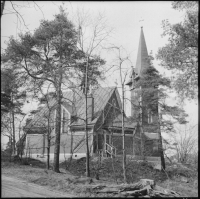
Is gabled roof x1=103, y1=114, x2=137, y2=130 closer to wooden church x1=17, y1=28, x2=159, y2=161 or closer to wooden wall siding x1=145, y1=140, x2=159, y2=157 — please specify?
wooden church x1=17, y1=28, x2=159, y2=161

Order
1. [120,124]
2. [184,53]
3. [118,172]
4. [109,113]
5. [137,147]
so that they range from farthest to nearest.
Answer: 1. [109,113]
2. [120,124]
3. [137,147]
4. [118,172]
5. [184,53]

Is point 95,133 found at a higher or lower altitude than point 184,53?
lower

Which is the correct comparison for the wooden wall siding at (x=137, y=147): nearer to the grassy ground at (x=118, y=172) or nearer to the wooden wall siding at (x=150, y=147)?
the wooden wall siding at (x=150, y=147)

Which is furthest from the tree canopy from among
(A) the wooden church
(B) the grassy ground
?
(A) the wooden church

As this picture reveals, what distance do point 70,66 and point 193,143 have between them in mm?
19930

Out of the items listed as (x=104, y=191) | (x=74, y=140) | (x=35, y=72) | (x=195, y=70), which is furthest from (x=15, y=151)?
(x=195, y=70)

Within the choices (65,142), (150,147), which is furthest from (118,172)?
(65,142)

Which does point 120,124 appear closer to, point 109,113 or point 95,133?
point 109,113

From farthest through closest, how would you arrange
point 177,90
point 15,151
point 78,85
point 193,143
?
point 193,143 → point 15,151 → point 78,85 → point 177,90

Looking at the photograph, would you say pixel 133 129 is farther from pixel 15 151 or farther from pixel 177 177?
pixel 15 151

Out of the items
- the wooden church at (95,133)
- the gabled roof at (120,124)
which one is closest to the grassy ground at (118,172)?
the wooden church at (95,133)

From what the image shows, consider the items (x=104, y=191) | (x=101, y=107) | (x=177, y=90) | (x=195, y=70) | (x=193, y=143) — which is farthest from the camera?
(x=193, y=143)

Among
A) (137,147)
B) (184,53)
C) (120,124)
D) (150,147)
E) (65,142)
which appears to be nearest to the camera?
(184,53)

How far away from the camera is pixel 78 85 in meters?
16.9
